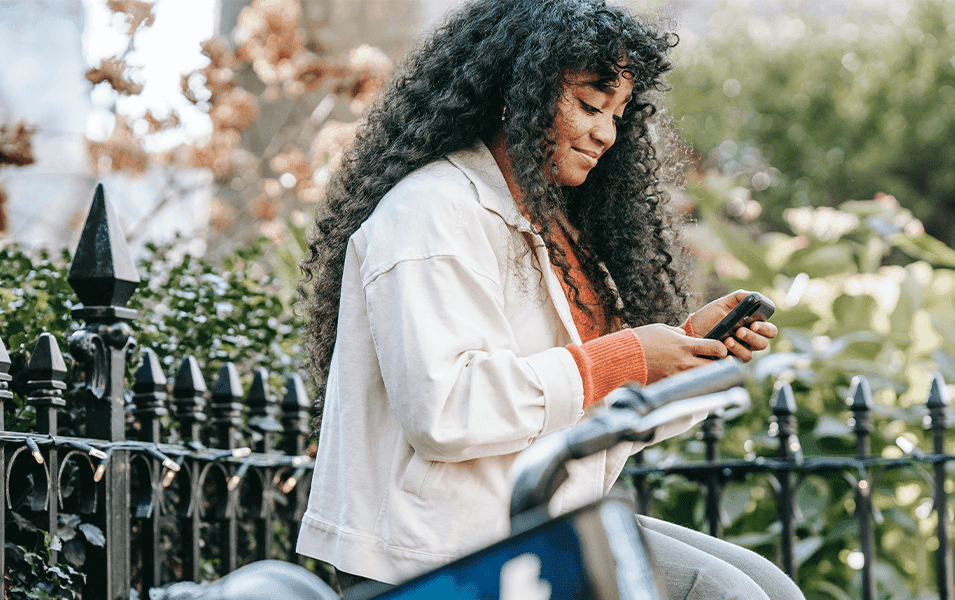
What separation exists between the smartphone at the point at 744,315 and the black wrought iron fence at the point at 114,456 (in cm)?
138

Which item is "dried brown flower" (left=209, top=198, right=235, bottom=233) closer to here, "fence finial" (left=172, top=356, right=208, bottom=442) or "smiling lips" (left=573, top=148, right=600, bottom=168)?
"fence finial" (left=172, top=356, right=208, bottom=442)

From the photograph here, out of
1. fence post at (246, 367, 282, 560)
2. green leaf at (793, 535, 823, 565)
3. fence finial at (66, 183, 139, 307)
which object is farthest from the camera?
green leaf at (793, 535, 823, 565)

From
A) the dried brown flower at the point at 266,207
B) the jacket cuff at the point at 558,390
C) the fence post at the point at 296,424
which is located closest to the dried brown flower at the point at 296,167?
the dried brown flower at the point at 266,207

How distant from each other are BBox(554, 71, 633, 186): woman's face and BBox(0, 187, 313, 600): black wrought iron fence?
45.6 inches

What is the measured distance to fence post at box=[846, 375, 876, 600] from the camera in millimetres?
3055

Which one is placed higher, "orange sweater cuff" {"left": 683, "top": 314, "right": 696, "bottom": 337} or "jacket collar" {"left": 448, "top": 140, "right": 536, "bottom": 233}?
"jacket collar" {"left": 448, "top": 140, "right": 536, "bottom": 233}

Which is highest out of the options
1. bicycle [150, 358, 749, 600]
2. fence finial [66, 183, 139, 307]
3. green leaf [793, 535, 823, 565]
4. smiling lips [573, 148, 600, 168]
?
smiling lips [573, 148, 600, 168]

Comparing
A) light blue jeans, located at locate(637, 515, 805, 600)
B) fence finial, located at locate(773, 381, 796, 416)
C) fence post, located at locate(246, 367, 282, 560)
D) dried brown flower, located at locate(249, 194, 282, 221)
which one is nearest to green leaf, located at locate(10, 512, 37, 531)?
fence post, located at locate(246, 367, 282, 560)

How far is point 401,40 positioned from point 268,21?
3811 millimetres

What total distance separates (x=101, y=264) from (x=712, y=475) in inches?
83.6

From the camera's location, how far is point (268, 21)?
4898mm

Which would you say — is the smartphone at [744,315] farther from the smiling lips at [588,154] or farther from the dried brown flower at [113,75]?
the dried brown flower at [113,75]

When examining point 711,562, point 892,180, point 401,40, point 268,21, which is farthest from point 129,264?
point 892,180

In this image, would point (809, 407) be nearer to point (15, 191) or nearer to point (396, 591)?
point (396, 591)
